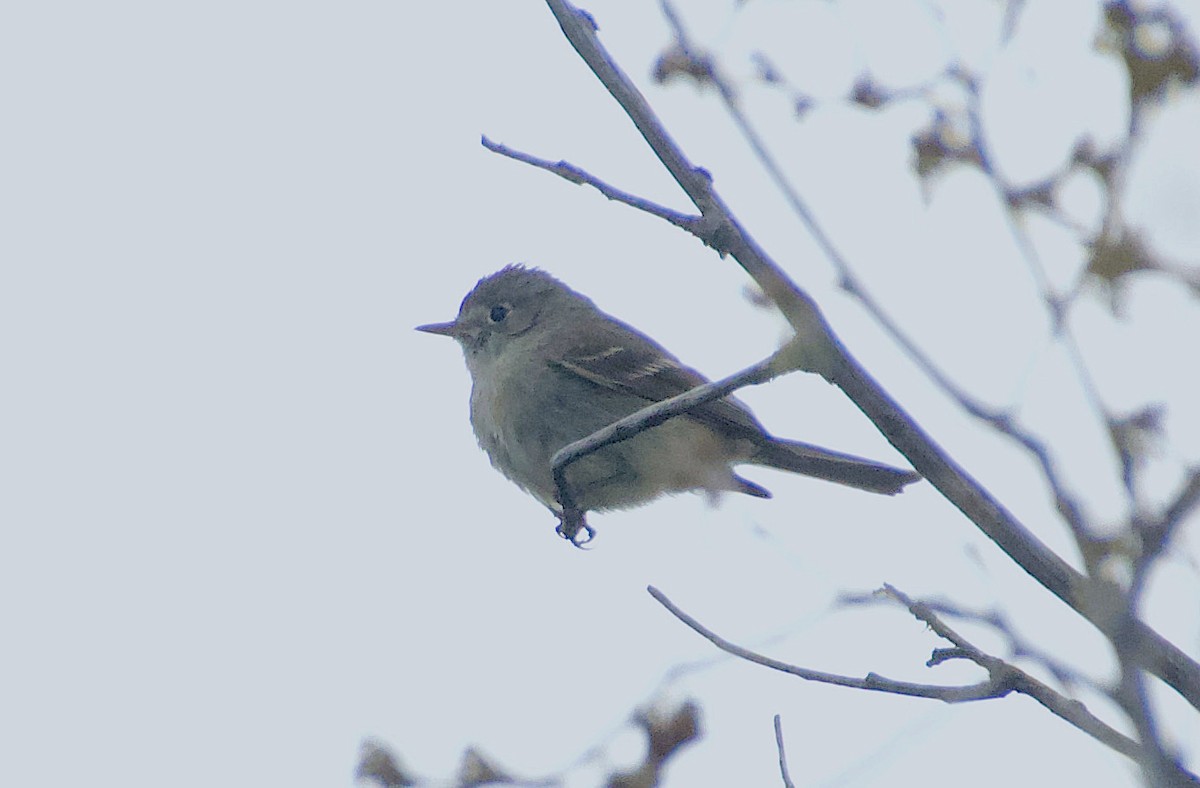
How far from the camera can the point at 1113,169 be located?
2.50 meters

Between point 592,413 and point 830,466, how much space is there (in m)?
1.19

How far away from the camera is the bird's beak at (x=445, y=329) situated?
26.6 feet

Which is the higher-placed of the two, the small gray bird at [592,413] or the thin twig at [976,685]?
the small gray bird at [592,413]

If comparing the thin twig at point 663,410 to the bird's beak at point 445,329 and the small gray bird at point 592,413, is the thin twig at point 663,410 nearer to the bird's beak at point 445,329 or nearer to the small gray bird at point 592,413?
the small gray bird at point 592,413

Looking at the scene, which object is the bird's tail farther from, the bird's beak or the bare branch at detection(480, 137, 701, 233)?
the bare branch at detection(480, 137, 701, 233)

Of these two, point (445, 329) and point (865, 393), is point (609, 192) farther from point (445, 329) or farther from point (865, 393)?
point (445, 329)

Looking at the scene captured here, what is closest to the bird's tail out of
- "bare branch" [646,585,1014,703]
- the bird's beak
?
the bird's beak

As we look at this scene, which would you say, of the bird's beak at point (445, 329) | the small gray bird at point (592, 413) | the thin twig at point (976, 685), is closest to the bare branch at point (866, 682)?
the thin twig at point (976, 685)

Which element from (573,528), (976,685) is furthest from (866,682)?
(573,528)

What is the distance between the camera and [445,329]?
8133mm

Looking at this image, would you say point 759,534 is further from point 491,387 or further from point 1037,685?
point 491,387

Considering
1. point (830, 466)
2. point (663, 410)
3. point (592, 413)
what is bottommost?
point (663, 410)

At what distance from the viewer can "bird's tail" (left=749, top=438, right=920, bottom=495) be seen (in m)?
6.77

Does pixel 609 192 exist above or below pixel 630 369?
below
